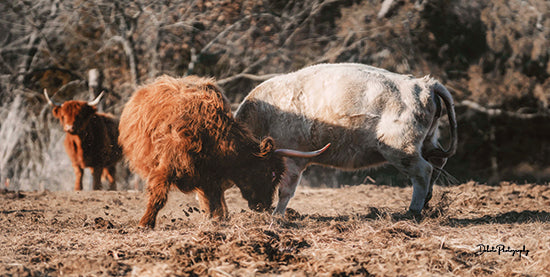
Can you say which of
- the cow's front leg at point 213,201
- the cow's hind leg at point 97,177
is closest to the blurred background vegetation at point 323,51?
the cow's hind leg at point 97,177

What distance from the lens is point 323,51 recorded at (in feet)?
40.4

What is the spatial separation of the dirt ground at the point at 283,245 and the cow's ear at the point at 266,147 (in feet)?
1.94

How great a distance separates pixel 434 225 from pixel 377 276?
6.42 ft

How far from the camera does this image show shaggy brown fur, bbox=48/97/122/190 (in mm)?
9703

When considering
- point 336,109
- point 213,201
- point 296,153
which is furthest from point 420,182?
point 213,201

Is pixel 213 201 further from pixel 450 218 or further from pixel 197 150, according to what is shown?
pixel 450 218

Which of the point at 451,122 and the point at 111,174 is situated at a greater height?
the point at 451,122

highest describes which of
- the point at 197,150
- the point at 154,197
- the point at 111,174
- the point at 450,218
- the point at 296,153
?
the point at 197,150

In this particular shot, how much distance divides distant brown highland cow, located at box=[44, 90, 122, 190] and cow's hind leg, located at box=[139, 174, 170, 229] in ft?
16.8

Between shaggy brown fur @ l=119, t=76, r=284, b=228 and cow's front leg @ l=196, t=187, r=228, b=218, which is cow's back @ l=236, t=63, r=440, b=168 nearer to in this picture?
shaggy brown fur @ l=119, t=76, r=284, b=228

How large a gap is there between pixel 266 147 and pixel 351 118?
3.32 feet

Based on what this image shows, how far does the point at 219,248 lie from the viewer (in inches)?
153

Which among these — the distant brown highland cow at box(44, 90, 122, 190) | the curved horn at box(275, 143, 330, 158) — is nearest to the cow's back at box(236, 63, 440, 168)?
the curved horn at box(275, 143, 330, 158)
